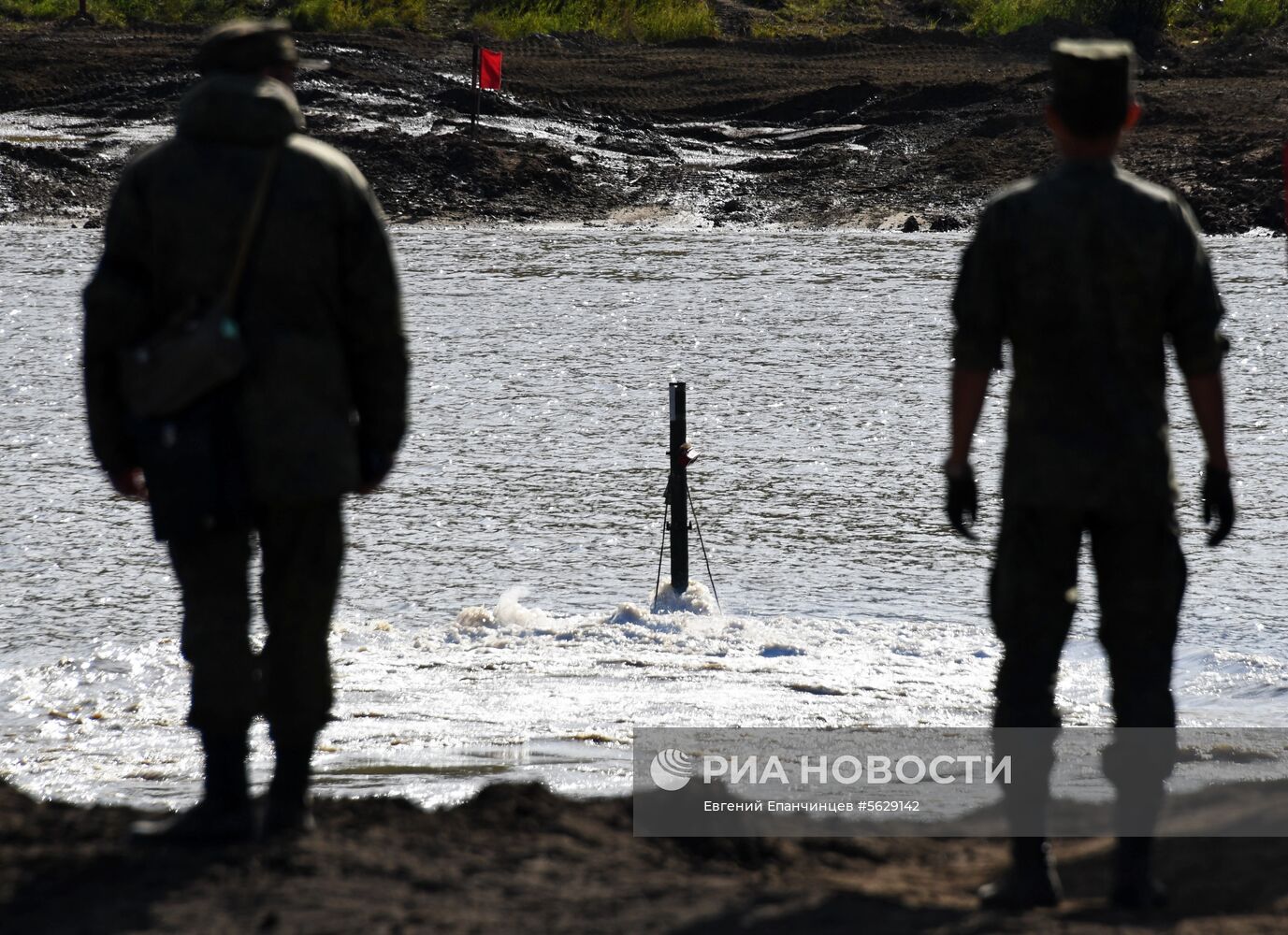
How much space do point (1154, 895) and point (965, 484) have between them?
91cm

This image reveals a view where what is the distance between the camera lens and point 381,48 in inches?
1319

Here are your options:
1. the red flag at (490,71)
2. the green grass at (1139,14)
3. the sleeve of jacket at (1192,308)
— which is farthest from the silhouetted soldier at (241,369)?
the green grass at (1139,14)

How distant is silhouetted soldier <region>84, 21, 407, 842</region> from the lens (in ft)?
11.4

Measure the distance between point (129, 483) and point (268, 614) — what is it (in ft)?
1.33

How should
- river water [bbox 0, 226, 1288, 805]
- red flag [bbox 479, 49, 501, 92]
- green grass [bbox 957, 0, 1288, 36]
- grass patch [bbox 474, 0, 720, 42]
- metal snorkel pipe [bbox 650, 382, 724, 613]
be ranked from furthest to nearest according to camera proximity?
grass patch [bbox 474, 0, 720, 42] → green grass [bbox 957, 0, 1288, 36] → red flag [bbox 479, 49, 501, 92] → metal snorkel pipe [bbox 650, 382, 724, 613] → river water [bbox 0, 226, 1288, 805]

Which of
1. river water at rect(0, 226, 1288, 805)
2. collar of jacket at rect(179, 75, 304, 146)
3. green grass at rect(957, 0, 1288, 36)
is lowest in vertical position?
river water at rect(0, 226, 1288, 805)

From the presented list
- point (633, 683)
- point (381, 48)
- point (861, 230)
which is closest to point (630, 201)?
point (861, 230)

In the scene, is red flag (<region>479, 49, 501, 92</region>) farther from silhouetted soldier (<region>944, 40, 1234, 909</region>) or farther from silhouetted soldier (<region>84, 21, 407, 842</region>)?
silhouetted soldier (<region>944, 40, 1234, 909</region>)

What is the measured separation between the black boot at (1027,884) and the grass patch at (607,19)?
116 feet

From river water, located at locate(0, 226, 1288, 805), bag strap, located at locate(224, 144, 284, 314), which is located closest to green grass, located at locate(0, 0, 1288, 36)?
river water, located at locate(0, 226, 1288, 805)

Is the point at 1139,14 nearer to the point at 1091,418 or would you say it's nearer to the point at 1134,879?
the point at 1091,418

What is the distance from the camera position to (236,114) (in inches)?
139

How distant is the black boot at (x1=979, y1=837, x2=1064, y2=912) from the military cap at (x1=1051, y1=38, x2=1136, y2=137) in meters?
1.44

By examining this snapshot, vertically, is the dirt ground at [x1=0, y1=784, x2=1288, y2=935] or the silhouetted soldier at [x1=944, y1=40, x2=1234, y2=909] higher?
the silhouetted soldier at [x1=944, y1=40, x2=1234, y2=909]
